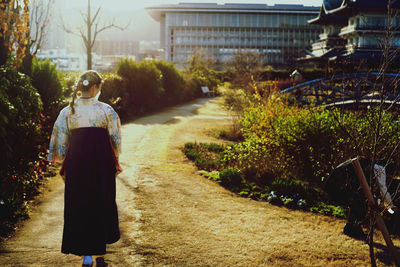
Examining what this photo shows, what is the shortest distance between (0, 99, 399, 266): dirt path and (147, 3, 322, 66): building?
3860 inches

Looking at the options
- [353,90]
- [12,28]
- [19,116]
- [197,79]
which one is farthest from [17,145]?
[197,79]

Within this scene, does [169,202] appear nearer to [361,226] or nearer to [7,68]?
[361,226]

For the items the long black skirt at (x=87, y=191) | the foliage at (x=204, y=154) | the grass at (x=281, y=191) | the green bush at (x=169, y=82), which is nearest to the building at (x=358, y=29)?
the green bush at (x=169, y=82)

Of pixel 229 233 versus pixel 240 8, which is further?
pixel 240 8

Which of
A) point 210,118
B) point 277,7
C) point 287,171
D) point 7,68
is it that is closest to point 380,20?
point 210,118

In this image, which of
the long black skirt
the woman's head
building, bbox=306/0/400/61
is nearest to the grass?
the long black skirt

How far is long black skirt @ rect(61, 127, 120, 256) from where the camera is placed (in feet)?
15.0

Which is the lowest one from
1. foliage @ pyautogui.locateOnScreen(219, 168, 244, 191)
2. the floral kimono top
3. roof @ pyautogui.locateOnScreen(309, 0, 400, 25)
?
foliage @ pyautogui.locateOnScreen(219, 168, 244, 191)

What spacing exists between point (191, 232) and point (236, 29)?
10505cm

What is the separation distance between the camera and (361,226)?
634 cm

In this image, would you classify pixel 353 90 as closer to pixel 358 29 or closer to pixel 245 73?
pixel 245 73

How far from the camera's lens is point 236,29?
107062mm

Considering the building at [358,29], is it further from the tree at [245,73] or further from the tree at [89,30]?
the tree at [89,30]

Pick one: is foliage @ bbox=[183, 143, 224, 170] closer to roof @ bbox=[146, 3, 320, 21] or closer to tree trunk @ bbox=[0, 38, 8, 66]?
tree trunk @ bbox=[0, 38, 8, 66]
